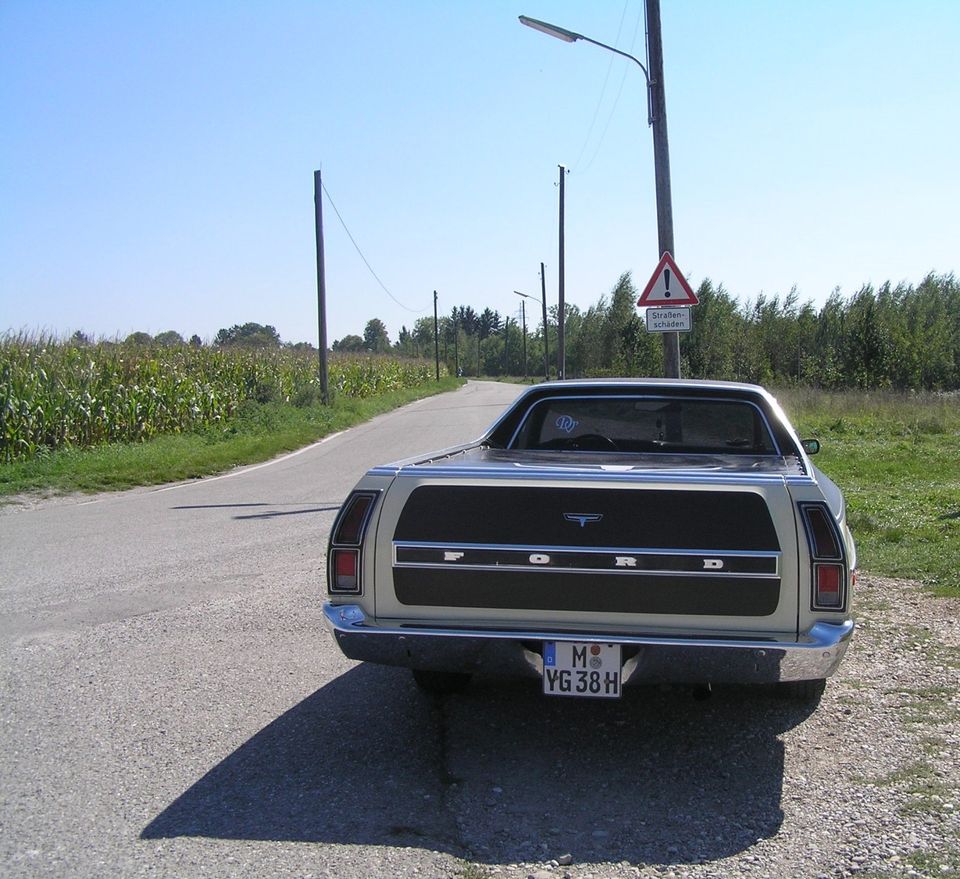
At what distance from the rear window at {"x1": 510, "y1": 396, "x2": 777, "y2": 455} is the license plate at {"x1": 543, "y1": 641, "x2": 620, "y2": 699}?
2.15m

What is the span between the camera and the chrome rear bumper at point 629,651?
3.65 meters

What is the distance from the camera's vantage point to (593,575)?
12.4 feet

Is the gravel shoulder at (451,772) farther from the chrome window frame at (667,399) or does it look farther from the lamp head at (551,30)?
the lamp head at (551,30)

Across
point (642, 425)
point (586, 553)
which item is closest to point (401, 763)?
point (586, 553)

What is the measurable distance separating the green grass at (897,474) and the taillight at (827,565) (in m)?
3.71

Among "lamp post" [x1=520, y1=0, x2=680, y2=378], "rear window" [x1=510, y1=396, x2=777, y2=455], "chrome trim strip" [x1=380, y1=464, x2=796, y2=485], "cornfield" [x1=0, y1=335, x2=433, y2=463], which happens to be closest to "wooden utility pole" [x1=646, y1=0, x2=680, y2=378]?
"lamp post" [x1=520, y1=0, x2=680, y2=378]

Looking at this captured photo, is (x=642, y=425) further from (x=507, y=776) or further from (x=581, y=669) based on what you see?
(x=507, y=776)

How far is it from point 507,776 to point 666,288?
925 cm

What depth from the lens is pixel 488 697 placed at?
4.91 metres

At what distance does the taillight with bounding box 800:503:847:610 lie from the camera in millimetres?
3676

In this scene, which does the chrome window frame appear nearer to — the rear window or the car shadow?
the rear window

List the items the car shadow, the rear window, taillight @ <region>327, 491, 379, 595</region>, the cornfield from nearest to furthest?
1. the car shadow
2. taillight @ <region>327, 491, 379, 595</region>
3. the rear window
4. the cornfield

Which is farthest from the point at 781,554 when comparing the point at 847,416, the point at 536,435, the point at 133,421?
the point at 847,416

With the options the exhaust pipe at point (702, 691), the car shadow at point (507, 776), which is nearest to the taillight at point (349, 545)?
the car shadow at point (507, 776)
